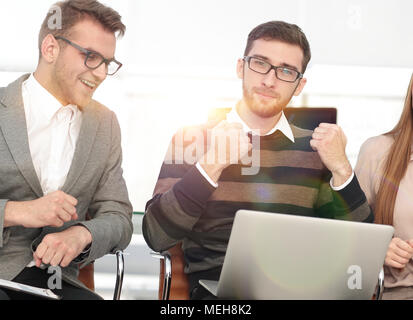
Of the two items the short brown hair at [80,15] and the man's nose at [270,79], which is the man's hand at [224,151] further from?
the short brown hair at [80,15]

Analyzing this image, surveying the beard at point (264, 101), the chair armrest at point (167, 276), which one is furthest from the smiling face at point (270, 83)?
the chair armrest at point (167, 276)

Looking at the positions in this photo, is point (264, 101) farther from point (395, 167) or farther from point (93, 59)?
point (93, 59)

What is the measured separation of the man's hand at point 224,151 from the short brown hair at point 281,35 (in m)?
0.48

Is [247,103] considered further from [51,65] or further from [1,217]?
[1,217]

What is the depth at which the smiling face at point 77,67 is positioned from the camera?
177 centimetres

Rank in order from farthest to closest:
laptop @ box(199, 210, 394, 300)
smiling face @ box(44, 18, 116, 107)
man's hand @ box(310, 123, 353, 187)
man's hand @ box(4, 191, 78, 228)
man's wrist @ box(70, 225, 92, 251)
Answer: smiling face @ box(44, 18, 116, 107)
man's hand @ box(310, 123, 353, 187)
man's wrist @ box(70, 225, 92, 251)
man's hand @ box(4, 191, 78, 228)
laptop @ box(199, 210, 394, 300)

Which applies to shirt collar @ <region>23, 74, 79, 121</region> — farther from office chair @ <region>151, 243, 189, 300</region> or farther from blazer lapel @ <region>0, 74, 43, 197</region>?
office chair @ <region>151, 243, 189, 300</region>

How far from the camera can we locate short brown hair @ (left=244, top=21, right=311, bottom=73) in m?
1.89

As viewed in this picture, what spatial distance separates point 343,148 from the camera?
1662mm

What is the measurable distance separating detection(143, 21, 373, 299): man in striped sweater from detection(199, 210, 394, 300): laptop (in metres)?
0.53

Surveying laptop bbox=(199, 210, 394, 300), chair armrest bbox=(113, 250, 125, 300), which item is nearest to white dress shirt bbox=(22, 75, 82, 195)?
chair armrest bbox=(113, 250, 125, 300)

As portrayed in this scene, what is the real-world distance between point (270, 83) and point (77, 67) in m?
0.70

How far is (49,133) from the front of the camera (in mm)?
1718

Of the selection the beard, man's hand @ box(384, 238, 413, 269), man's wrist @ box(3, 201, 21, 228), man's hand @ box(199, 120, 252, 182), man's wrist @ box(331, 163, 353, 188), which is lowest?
man's hand @ box(384, 238, 413, 269)
